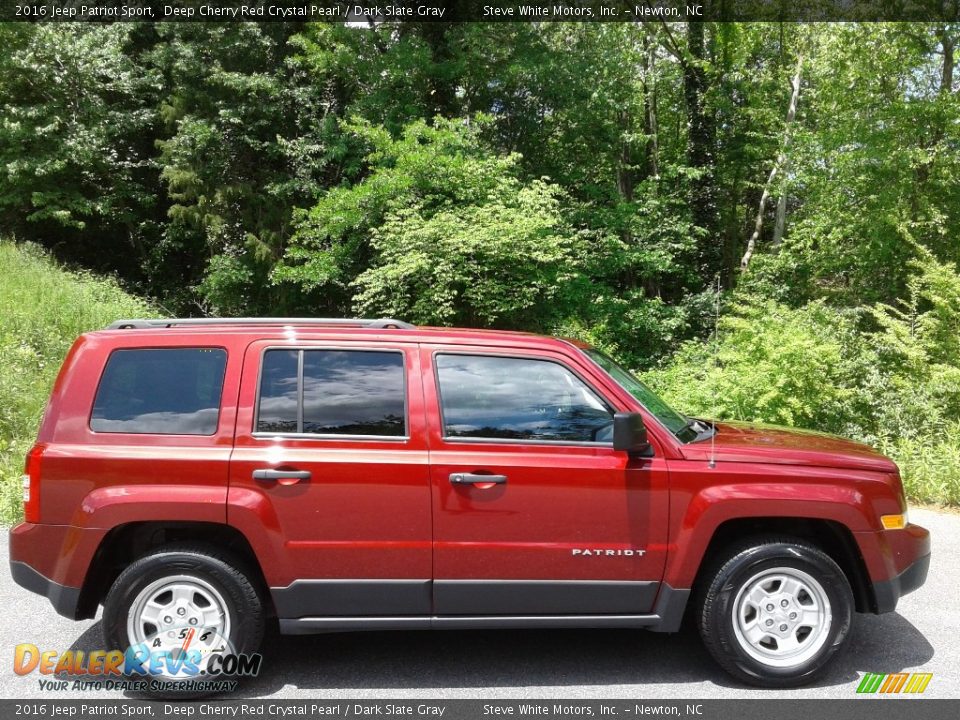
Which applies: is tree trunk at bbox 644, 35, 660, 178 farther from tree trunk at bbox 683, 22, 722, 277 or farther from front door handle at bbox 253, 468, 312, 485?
front door handle at bbox 253, 468, 312, 485

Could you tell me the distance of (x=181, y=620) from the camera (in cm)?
375

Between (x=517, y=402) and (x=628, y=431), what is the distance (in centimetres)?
63

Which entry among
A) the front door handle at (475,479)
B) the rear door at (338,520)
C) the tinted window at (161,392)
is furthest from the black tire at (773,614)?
the tinted window at (161,392)

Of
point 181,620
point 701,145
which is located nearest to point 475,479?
point 181,620

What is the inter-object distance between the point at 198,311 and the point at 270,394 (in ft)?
67.1

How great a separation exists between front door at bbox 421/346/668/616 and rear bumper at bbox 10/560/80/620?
185 cm

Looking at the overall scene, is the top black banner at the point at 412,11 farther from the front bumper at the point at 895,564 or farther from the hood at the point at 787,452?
the front bumper at the point at 895,564

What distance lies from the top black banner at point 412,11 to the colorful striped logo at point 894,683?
1684 centimetres

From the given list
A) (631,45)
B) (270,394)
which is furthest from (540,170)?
(270,394)

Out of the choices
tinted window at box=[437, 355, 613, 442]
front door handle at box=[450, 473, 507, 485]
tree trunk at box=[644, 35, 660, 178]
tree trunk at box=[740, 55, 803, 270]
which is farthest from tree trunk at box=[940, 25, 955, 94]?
front door handle at box=[450, 473, 507, 485]

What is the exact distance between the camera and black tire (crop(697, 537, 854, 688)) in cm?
378

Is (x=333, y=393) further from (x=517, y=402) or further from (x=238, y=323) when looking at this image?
(x=517, y=402)

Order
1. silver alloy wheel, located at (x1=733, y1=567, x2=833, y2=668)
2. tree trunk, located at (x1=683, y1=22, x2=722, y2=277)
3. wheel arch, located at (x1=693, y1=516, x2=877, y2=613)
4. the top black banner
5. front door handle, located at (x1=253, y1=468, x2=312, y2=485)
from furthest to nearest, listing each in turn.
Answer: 1. tree trunk, located at (x1=683, y1=22, x2=722, y2=277)
2. the top black banner
3. wheel arch, located at (x1=693, y1=516, x2=877, y2=613)
4. silver alloy wheel, located at (x1=733, y1=567, x2=833, y2=668)
5. front door handle, located at (x1=253, y1=468, x2=312, y2=485)
